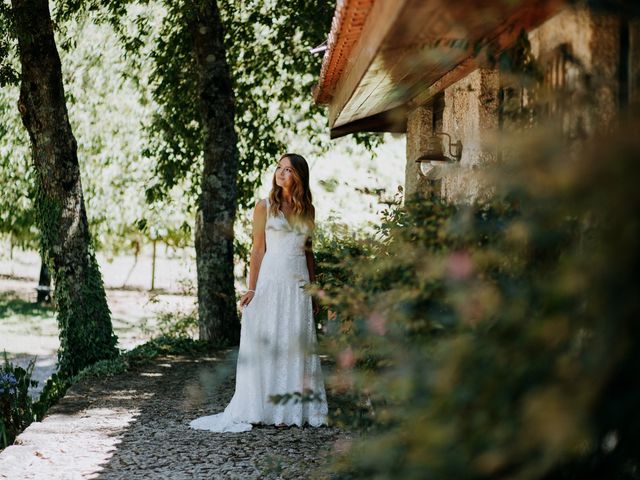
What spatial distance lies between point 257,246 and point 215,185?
5.64 meters

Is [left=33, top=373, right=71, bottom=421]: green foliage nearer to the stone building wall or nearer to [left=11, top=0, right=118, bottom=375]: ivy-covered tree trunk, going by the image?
[left=11, top=0, right=118, bottom=375]: ivy-covered tree trunk

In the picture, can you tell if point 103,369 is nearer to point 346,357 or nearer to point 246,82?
point 246,82

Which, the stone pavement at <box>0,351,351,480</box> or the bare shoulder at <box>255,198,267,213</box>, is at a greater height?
the bare shoulder at <box>255,198,267,213</box>

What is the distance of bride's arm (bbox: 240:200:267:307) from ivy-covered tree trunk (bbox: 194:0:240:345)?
5350 mm

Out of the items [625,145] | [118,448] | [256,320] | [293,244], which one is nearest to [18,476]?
[118,448]

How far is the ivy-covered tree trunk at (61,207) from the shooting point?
32.1 feet

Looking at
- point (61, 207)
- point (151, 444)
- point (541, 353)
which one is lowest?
point (151, 444)

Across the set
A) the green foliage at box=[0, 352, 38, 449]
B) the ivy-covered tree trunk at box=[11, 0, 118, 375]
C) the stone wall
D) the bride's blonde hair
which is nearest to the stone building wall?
the stone wall

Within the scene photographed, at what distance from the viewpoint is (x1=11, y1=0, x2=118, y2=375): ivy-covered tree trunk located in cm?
978

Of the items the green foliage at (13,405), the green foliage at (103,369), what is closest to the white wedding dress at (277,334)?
the green foliage at (13,405)

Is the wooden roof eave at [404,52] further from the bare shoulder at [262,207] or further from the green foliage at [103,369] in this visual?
the green foliage at [103,369]

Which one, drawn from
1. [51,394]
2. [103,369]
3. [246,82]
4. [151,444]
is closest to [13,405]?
[51,394]

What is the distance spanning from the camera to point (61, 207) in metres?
10.1

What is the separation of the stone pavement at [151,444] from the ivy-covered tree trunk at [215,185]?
4075 mm
